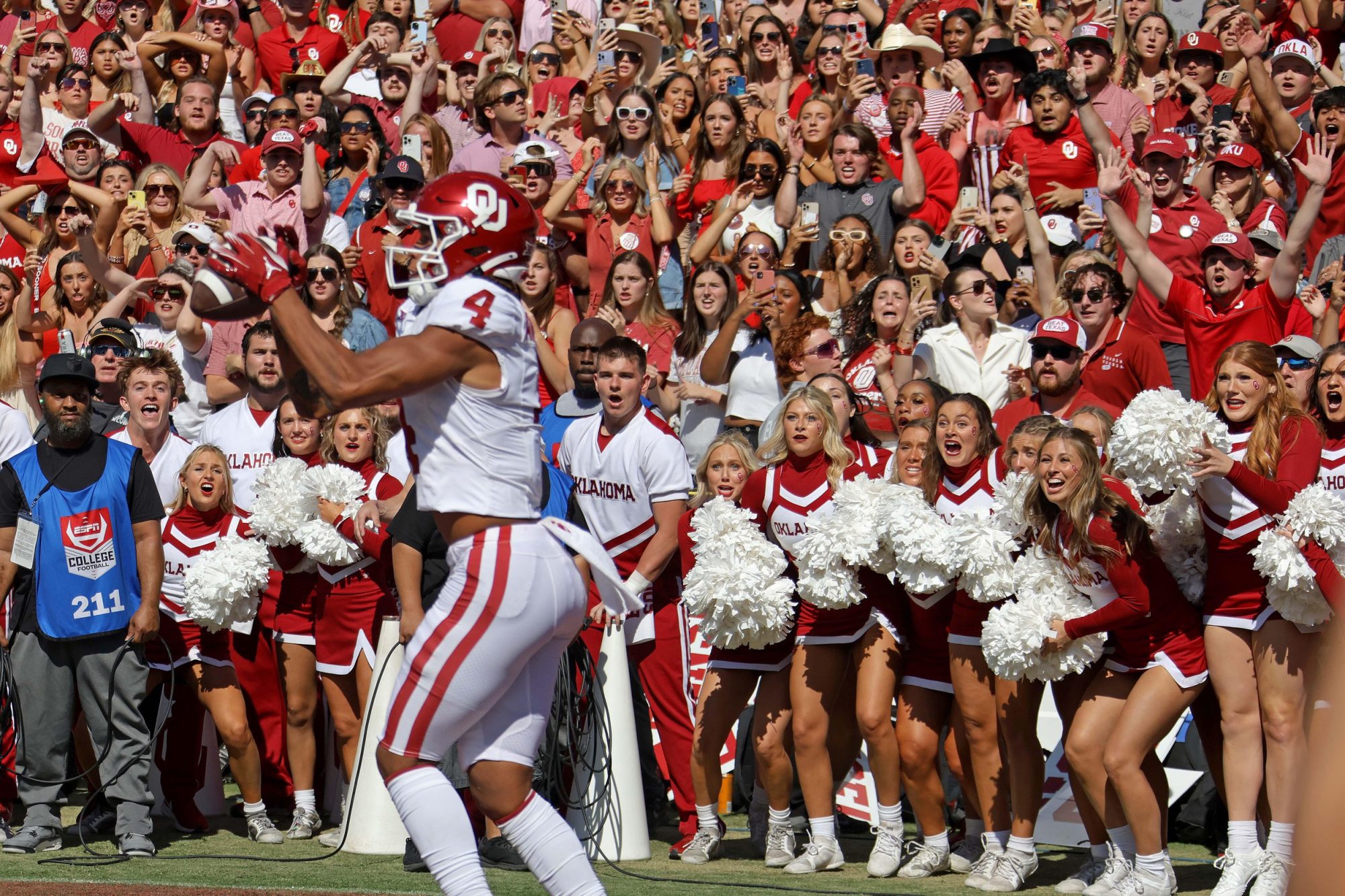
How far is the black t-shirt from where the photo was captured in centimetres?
790

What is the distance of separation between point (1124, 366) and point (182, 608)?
4.88 metres

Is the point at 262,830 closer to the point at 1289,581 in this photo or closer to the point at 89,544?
the point at 89,544

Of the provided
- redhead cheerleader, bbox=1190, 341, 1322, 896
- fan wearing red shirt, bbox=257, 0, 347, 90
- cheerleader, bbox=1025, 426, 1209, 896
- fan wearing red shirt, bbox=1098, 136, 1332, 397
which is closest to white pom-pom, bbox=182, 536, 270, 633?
cheerleader, bbox=1025, 426, 1209, 896

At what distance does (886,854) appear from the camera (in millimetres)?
7367

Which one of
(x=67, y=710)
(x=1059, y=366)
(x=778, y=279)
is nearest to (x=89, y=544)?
(x=67, y=710)

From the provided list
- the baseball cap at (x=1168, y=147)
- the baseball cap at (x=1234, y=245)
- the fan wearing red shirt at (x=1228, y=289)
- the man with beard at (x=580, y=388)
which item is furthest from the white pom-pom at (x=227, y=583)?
the baseball cap at (x=1168, y=147)

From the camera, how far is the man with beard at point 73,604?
7789mm

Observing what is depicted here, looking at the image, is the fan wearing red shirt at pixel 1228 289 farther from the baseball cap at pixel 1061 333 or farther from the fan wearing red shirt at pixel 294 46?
the fan wearing red shirt at pixel 294 46

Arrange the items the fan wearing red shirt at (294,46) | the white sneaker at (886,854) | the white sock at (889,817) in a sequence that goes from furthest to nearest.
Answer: the fan wearing red shirt at (294,46) < the white sock at (889,817) < the white sneaker at (886,854)

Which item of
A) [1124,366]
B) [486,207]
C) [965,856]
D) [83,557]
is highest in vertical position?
[486,207]

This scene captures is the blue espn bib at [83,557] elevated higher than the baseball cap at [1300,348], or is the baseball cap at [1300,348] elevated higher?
the baseball cap at [1300,348]

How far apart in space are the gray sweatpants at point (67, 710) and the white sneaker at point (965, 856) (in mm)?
3609

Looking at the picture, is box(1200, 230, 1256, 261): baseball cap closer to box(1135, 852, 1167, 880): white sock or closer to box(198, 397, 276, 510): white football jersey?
box(1135, 852, 1167, 880): white sock

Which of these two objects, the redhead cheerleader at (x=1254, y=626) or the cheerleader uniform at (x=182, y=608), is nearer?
the redhead cheerleader at (x=1254, y=626)
